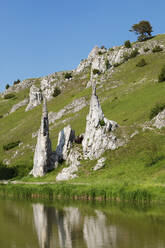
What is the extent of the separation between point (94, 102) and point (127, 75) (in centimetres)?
5903

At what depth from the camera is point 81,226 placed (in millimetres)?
30438

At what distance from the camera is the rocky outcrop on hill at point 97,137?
6288 cm

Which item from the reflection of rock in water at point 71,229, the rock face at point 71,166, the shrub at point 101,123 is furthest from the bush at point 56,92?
the reflection of rock in water at point 71,229

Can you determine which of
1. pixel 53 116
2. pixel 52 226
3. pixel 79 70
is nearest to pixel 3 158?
pixel 53 116

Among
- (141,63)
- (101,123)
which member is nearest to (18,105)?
(141,63)

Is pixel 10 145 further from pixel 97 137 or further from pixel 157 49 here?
pixel 157 49

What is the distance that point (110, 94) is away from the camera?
111 meters

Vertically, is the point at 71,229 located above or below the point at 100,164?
below

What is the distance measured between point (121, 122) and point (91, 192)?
124ft

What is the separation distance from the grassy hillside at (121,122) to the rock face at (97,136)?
6.55 feet

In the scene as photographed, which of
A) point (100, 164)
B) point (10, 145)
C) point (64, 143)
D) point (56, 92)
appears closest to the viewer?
point (100, 164)

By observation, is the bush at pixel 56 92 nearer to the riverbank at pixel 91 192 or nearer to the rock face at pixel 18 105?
the rock face at pixel 18 105

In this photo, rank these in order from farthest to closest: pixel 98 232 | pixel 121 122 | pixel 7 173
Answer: pixel 121 122 < pixel 7 173 < pixel 98 232

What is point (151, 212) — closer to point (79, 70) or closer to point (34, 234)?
point (34, 234)
